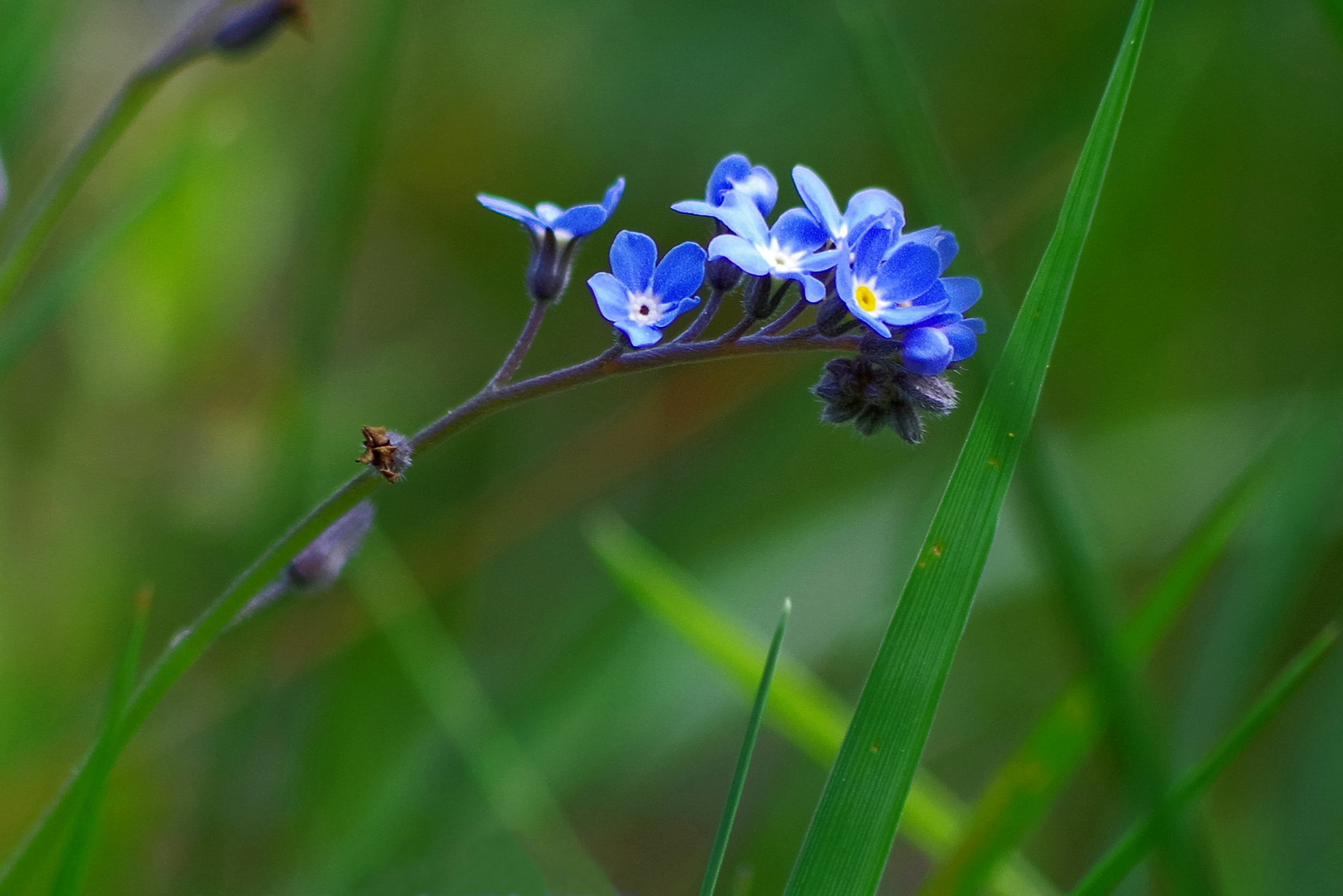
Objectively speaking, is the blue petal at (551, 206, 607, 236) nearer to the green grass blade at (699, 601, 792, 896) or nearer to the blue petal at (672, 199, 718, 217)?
the blue petal at (672, 199, 718, 217)

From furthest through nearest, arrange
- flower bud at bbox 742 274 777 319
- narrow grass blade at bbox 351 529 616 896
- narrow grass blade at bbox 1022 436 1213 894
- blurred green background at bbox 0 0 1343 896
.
→ blurred green background at bbox 0 0 1343 896 < narrow grass blade at bbox 351 529 616 896 < narrow grass blade at bbox 1022 436 1213 894 < flower bud at bbox 742 274 777 319

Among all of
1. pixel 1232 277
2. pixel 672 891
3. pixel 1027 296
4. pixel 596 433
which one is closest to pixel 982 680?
pixel 672 891

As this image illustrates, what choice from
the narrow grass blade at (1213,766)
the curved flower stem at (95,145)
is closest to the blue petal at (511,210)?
the curved flower stem at (95,145)

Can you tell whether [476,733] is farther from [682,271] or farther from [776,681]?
[682,271]

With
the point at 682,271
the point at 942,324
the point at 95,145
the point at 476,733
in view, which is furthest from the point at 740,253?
the point at 476,733

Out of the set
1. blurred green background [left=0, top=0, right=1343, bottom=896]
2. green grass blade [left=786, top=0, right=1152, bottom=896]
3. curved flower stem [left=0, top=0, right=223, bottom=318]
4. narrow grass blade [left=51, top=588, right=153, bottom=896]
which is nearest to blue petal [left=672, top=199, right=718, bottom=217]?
green grass blade [left=786, top=0, right=1152, bottom=896]

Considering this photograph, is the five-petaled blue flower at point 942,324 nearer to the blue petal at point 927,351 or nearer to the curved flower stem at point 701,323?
the blue petal at point 927,351
